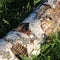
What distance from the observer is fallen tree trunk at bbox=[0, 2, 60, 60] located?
2.56 m

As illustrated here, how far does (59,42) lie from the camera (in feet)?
9.19

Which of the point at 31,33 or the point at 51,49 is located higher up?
the point at 31,33

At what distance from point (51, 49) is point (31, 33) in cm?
32

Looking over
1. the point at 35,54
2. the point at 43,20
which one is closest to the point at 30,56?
the point at 35,54

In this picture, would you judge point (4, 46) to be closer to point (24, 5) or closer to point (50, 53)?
point (50, 53)

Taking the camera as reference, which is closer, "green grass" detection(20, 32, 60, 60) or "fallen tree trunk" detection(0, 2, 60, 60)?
"fallen tree trunk" detection(0, 2, 60, 60)

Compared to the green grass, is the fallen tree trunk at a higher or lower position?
higher

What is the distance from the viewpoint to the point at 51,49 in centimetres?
284

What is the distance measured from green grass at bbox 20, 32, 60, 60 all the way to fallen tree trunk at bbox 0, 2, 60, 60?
0.06 meters

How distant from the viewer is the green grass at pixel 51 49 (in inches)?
107

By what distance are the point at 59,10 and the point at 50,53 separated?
62 centimetres

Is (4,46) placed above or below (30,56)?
above

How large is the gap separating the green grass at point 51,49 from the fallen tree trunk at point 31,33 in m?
0.06

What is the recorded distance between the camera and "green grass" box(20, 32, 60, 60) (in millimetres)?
2706
